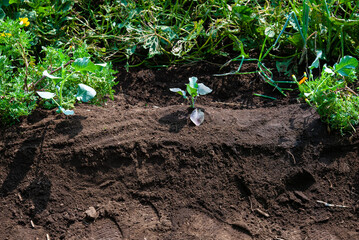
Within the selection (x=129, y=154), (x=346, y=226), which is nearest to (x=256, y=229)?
(x=346, y=226)

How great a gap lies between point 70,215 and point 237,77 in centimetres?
157

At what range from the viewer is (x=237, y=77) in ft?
9.63

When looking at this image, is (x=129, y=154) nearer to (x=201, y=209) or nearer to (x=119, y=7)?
(x=201, y=209)

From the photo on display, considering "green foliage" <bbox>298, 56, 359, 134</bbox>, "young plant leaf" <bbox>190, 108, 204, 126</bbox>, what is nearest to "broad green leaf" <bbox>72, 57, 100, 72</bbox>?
"young plant leaf" <bbox>190, 108, 204, 126</bbox>

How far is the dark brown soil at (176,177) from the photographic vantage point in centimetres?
211

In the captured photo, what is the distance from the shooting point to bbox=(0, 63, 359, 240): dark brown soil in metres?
2.11

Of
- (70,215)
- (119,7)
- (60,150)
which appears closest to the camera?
(70,215)

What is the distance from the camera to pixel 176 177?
7.34 feet

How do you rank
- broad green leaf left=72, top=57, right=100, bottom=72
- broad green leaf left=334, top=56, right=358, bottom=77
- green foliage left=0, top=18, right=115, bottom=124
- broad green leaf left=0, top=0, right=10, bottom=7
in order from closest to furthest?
1. broad green leaf left=72, top=57, right=100, bottom=72
2. green foliage left=0, top=18, right=115, bottom=124
3. broad green leaf left=334, top=56, right=358, bottom=77
4. broad green leaf left=0, top=0, right=10, bottom=7

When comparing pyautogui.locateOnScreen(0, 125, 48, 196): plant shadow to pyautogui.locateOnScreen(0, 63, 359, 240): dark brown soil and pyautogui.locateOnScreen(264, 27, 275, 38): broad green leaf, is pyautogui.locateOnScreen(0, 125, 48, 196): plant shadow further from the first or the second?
pyautogui.locateOnScreen(264, 27, 275, 38): broad green leaf

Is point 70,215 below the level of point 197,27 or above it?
below

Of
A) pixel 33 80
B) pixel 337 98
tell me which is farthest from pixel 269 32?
pixel 33 80

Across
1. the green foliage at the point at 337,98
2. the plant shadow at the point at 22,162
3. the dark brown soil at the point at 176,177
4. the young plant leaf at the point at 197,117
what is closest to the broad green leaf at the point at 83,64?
the dark brown soil at the point at 176,177

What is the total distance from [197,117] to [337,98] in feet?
2.77
